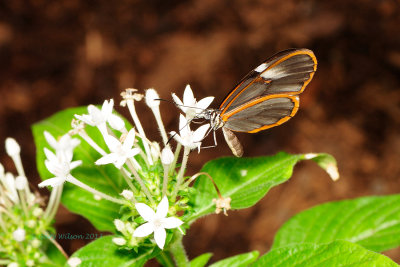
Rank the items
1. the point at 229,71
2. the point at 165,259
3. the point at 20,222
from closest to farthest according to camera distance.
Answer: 1. the point at 165,259
2. the point at 20,222
3. the point at 229,71

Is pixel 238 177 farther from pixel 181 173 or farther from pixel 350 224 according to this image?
pixel 350 224

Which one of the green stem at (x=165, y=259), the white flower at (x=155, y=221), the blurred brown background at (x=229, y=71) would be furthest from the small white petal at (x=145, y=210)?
the blurred brown background at (x=229, y=71)

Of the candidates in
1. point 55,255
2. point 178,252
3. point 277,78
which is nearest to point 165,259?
point 178,252

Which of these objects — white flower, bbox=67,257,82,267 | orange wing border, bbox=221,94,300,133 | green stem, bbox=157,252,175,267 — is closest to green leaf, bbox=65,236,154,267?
white flower, bbox=67,257,82,267

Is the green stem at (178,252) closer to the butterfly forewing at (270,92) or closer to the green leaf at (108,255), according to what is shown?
the green leaf at (108,255)

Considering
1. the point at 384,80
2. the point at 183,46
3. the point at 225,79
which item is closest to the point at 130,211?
the point at 225,79
